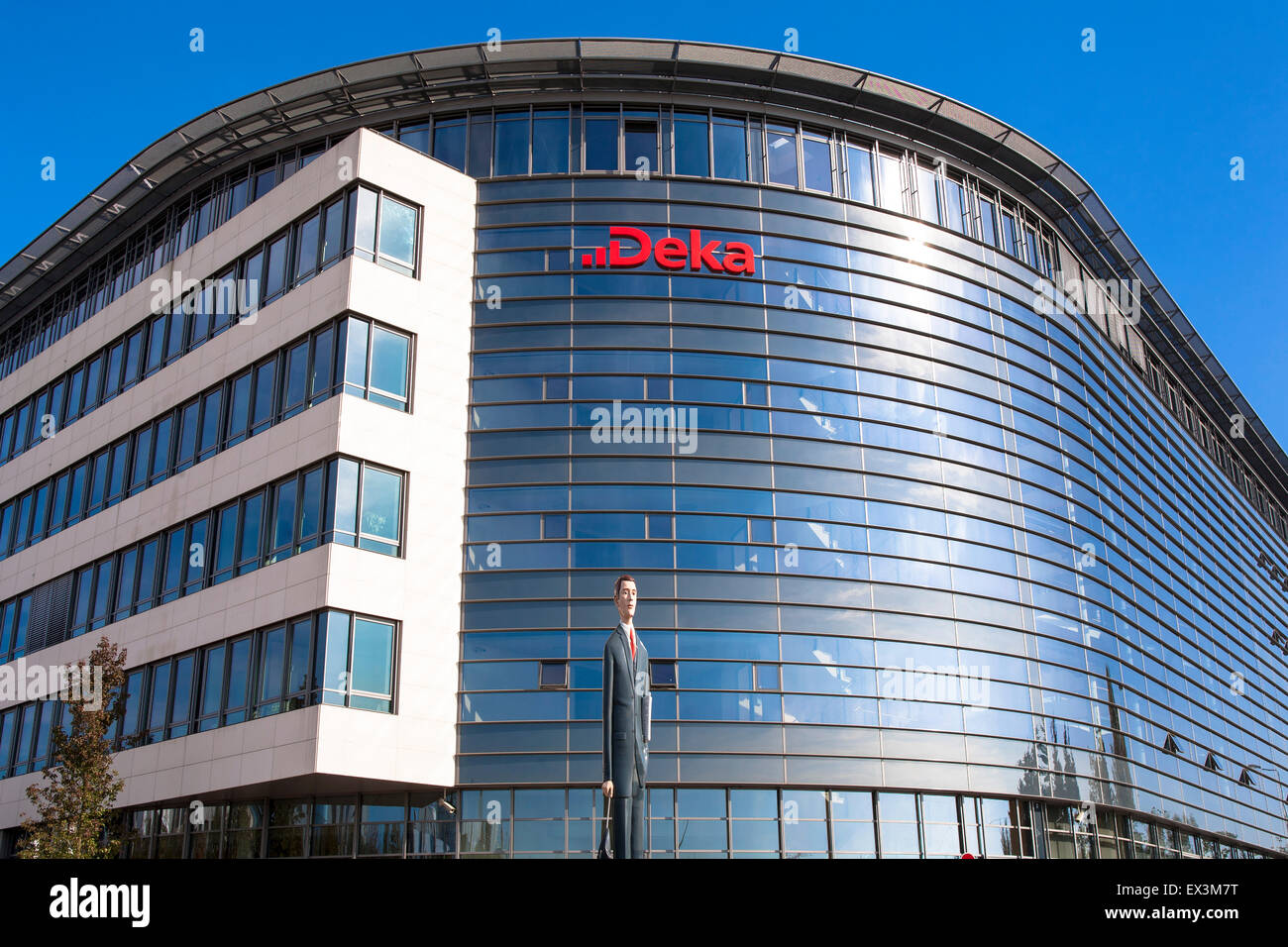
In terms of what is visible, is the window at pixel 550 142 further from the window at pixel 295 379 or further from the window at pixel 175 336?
the window at pixel 175 336

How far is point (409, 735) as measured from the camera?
29000 mm

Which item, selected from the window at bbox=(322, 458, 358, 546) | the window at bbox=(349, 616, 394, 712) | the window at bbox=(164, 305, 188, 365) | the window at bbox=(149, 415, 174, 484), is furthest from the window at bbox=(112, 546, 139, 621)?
the window at bbox=(349, 616, 394, 712)

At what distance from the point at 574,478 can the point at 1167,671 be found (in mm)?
25605

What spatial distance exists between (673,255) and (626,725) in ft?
64.0

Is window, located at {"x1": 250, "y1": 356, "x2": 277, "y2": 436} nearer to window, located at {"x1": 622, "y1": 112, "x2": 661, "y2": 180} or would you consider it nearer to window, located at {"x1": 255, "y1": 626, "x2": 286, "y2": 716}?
window, located at {"x1": 255, "y1": 626, "x2": 286, "y2": 716}

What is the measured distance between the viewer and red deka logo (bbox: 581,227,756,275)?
3431 cm

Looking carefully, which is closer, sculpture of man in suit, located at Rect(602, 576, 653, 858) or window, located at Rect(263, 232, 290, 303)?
sculpture of man in suit, located at Rect(602, 576, 653, 858)

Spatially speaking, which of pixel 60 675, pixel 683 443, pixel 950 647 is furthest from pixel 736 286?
pixel 60 675

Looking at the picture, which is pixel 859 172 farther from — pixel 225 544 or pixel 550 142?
pixel 225 544

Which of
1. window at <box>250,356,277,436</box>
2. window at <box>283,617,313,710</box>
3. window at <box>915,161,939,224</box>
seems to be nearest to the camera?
window at <box>283,617,313,710</box>

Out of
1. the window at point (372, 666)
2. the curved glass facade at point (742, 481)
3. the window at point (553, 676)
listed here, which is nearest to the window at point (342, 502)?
the curved glass facade at point (742, 481)

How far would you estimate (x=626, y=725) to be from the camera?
18094 millimetres

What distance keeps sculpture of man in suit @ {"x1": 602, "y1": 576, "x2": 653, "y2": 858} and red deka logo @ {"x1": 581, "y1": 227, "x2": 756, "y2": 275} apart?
17.4 meters
